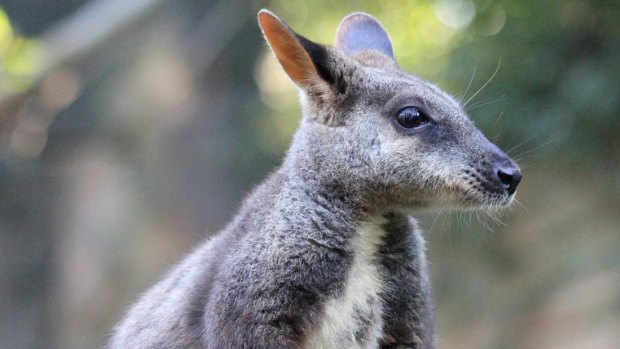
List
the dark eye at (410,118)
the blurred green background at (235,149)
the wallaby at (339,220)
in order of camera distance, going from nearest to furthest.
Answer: the wallaby at (339,220) → the dark eye at (410,118) → the blurred green background at (235,149)

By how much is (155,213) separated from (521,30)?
612cm

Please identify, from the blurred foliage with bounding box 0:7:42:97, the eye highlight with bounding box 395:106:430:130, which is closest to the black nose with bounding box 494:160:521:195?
the eye highlight with bounding box 395:106:430:130

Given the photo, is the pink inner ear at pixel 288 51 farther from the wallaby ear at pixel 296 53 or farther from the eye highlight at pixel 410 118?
the eye highlight at pixel 410 118

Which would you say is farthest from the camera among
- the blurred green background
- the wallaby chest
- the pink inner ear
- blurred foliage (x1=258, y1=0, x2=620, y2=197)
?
the blurred green background

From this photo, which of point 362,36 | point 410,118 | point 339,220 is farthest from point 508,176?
point 362,36

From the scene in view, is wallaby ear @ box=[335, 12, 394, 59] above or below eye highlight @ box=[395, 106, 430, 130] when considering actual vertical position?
above

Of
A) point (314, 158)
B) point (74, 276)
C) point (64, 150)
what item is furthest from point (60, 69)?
point (314, 158)

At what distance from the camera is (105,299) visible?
1433 centimetres

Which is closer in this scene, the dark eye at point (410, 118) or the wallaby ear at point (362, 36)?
the dark eye at point (410, 118)

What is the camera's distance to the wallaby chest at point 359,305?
554 cm

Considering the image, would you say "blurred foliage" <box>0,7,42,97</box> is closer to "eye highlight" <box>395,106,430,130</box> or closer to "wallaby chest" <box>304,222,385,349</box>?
"eye highlight" <box>395,106,430,130</box>

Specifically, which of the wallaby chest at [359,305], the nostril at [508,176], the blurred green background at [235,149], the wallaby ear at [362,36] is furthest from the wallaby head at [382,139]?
the blurred green background at [235,149]

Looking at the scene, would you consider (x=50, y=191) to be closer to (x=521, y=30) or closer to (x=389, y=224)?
(x=521, y=30)

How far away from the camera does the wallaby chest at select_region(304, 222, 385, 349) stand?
218 inches
